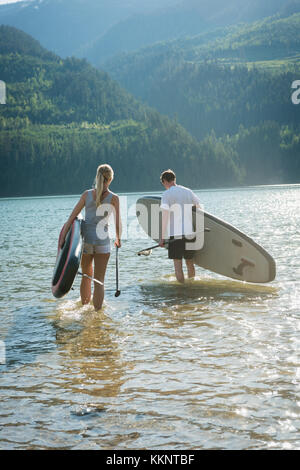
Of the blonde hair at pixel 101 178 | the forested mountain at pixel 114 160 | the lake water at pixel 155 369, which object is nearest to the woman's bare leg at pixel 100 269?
the lake water at pixel 155 369

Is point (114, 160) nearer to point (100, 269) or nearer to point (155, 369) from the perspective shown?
point (100, 269)

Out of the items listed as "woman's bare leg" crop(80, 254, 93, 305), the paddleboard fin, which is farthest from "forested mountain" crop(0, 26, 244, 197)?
"woman's bare leg" crop(80, 254, 93, 305)

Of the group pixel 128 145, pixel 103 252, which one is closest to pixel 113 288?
pixel 103 252

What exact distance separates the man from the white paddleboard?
871 millimetres

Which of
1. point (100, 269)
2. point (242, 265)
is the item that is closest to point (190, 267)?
point (242, 265)

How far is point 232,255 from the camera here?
472 inches

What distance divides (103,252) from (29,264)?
8.54m

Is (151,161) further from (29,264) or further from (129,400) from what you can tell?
(129,400)

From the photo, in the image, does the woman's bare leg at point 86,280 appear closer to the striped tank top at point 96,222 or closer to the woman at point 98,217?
the woman at point 98,217

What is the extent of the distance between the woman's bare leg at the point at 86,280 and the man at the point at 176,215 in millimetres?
1753

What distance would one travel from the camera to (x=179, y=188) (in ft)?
35.3

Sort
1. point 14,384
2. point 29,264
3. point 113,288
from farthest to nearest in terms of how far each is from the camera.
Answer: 1. point 29,264
2. point 113,288
3. point 14,384

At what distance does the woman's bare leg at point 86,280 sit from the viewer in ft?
29.7

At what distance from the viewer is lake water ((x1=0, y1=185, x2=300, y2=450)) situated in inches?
184
